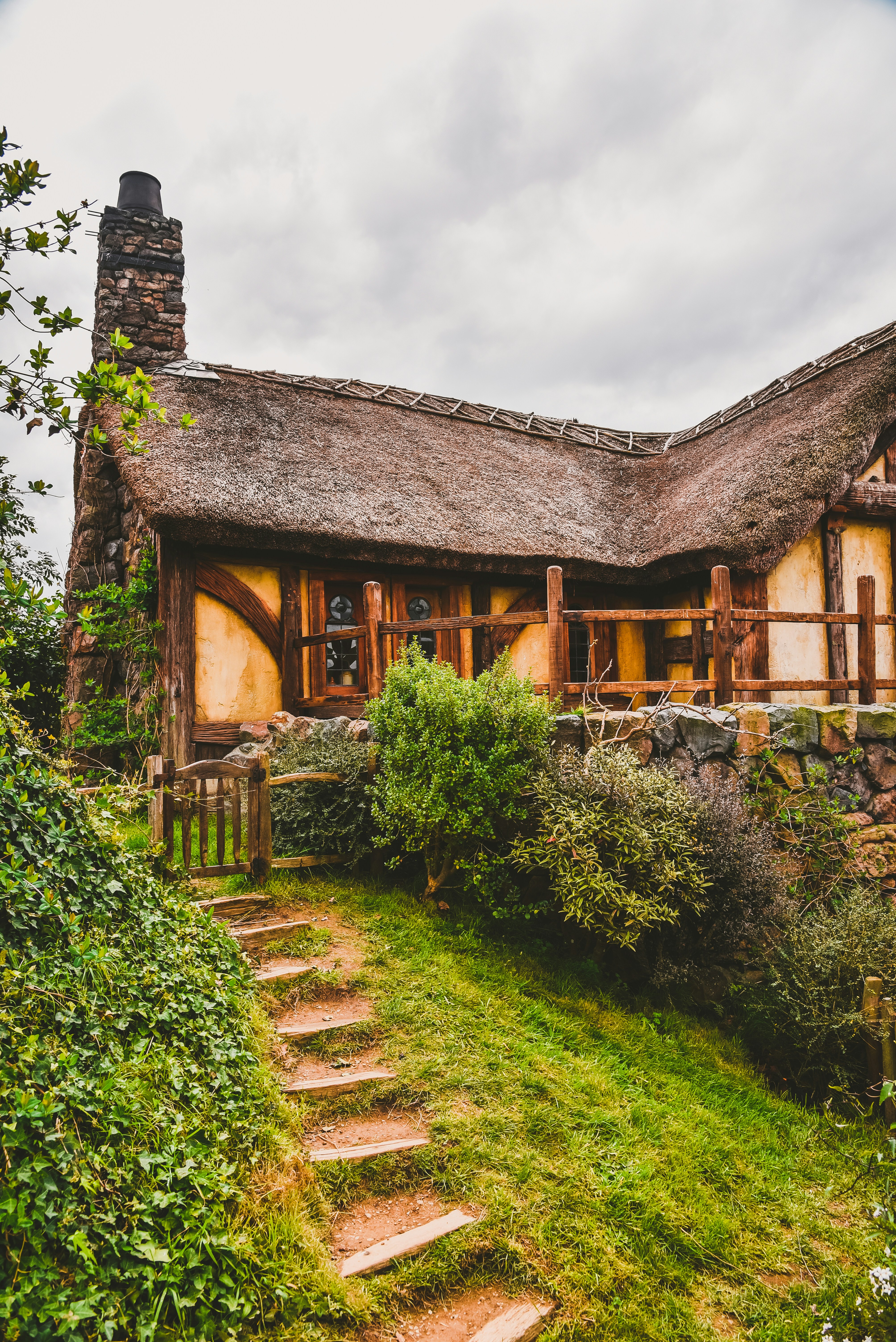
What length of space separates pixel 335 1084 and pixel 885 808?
17.2 ft

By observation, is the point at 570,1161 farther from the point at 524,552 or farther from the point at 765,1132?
the point at 524,552

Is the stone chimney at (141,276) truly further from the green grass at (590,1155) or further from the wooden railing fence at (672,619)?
the green grass at (590,1155)

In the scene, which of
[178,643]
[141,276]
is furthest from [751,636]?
[141,276]

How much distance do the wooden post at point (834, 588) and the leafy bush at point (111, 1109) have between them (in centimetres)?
844

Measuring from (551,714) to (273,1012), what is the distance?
2.72 metres

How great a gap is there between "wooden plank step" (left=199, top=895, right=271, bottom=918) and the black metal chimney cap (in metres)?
8.98

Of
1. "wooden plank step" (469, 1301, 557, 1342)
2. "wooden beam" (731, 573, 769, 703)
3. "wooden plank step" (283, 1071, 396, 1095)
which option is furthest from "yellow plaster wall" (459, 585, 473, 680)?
"wooden plank step" (469, 1301, 557, 1342)

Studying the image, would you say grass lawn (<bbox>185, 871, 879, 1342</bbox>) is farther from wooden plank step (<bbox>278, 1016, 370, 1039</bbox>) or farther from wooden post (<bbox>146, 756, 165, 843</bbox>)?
wooden post (<bbox>146, 756, 165, 843</bbox>)

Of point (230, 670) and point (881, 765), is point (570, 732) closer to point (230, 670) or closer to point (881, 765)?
point (881, 765)

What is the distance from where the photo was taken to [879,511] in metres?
9.28

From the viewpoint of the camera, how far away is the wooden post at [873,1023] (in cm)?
423

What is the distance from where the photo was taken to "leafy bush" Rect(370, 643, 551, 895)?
485 cm

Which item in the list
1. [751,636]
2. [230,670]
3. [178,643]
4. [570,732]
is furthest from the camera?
[751,636]

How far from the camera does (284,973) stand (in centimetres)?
408
